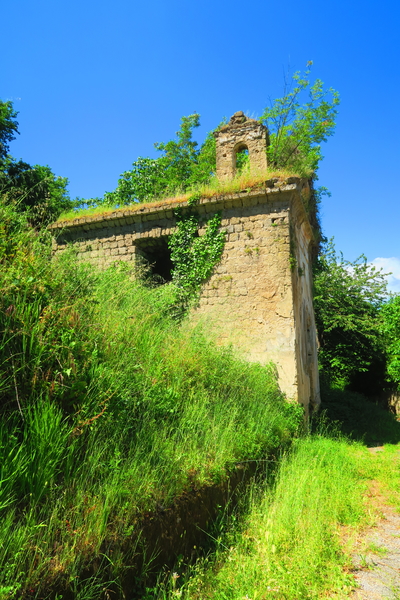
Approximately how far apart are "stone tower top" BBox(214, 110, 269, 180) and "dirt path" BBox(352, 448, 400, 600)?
8.40m

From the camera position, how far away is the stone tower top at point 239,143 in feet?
34.1

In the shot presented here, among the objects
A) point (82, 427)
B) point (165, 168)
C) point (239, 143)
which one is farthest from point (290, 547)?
point (165, 168)

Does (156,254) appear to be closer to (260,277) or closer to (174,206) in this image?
(174,206)

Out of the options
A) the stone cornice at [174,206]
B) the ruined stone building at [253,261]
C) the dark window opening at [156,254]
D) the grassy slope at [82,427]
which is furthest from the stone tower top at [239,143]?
the grassy slope at [82,427]

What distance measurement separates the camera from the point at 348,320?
17203mm

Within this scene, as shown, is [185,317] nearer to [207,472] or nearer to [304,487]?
[304,487]

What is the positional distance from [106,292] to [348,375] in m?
17.8

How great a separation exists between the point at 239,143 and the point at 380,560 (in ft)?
32.2

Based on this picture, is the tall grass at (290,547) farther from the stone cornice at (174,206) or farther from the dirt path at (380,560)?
the stone cornice at (174,206)

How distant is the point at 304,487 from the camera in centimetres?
470

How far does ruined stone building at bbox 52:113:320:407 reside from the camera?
8016 mm

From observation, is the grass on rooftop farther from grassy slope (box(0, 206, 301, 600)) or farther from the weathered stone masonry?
grassy slope (box(0, 206, 301, 600))

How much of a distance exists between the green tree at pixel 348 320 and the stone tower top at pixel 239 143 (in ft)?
30.4

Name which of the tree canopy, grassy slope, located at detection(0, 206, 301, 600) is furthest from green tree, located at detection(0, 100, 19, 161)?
grassy slope, located at detection(0, 206, 301, 600)
